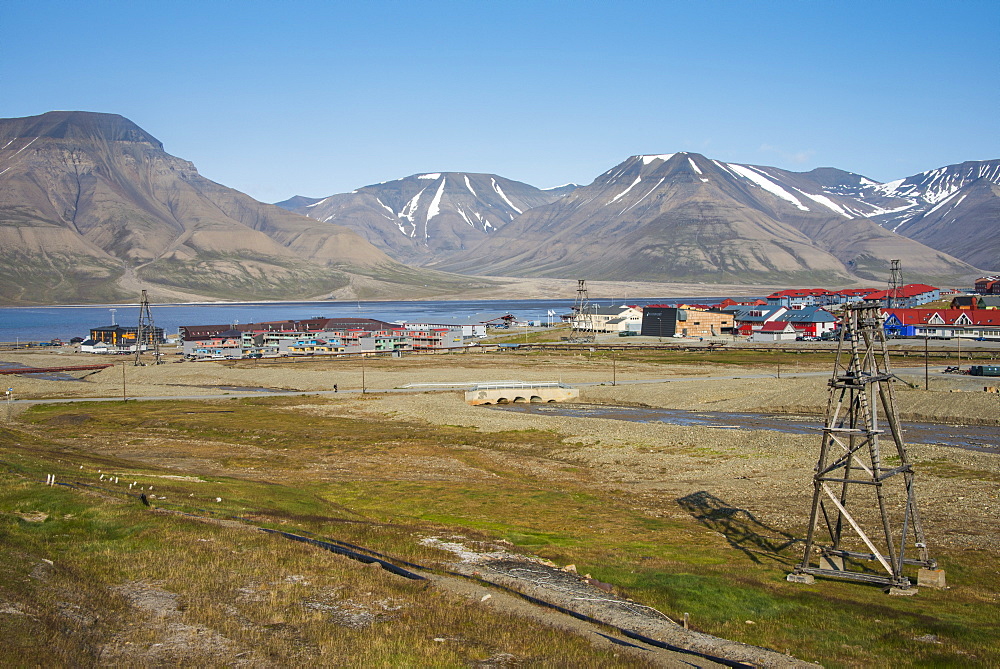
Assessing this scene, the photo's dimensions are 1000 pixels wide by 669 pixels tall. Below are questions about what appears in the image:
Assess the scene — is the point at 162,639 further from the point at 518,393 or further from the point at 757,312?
the point at 757,312

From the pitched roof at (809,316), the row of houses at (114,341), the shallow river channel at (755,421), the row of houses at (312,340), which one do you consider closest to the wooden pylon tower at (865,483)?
the shallow river channel at (755,421)

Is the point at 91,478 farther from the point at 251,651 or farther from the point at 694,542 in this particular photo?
the point at 694,542

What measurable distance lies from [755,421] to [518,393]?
21.8 metres

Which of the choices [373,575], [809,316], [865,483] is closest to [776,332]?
[809,316]

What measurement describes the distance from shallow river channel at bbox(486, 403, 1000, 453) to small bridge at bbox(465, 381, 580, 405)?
1360mm

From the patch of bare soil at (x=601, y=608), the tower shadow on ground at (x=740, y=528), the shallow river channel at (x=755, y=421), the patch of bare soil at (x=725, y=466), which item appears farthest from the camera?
the shallow river channel at (x=755, y=421)

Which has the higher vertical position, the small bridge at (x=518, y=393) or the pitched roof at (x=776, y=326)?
the pitched roof at (x=776, y=326)

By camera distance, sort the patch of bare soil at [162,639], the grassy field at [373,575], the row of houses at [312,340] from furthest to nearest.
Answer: the row of houses at [312,340] → the grassy field at [373,575] → the patch of bare soil at [162,639]

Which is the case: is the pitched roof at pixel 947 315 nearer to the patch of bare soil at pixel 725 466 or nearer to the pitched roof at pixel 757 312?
the pitched roof at pixel 757 312

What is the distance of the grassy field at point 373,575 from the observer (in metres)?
15.3

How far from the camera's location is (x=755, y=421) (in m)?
58.8

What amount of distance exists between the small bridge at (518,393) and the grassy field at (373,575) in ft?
102

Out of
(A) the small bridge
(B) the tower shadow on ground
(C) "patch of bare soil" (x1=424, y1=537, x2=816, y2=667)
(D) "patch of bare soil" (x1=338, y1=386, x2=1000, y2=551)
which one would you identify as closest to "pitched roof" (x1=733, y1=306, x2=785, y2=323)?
(D) "patch of bare soil" (x1=338, y1=386, x2=1000, y2=551)

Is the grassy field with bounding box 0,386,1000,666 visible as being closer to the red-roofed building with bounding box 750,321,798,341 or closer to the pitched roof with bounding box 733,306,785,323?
the red-roofed building with bounding box 750,321,798,341
